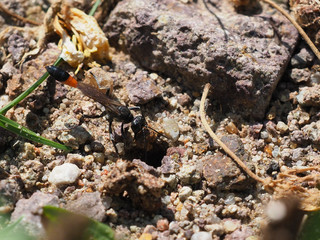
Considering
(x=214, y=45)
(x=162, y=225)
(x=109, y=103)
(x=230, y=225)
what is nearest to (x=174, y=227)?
→ (x=162, y=225)

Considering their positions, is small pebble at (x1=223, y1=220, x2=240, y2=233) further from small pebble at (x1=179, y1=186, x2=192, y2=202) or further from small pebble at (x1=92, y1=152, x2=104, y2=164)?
small pebble at (x1=92, y1=152, x2=104, y2=164)

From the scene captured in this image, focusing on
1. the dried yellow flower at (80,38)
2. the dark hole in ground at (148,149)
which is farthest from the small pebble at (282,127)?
the dried yellow flower at (80,38)

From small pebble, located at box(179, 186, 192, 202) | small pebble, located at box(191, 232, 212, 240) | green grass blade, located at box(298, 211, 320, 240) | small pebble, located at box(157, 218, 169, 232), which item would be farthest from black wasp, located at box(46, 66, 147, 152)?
green grass blade, located at box(298, 211, 320, 240)

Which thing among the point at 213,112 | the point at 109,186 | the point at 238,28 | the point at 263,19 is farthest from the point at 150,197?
the point at 263,19

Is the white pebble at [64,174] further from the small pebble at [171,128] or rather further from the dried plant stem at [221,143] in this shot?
the dried plant stem at [221,143]

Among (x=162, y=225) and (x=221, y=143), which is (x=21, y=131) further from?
(x=221, y=143)
